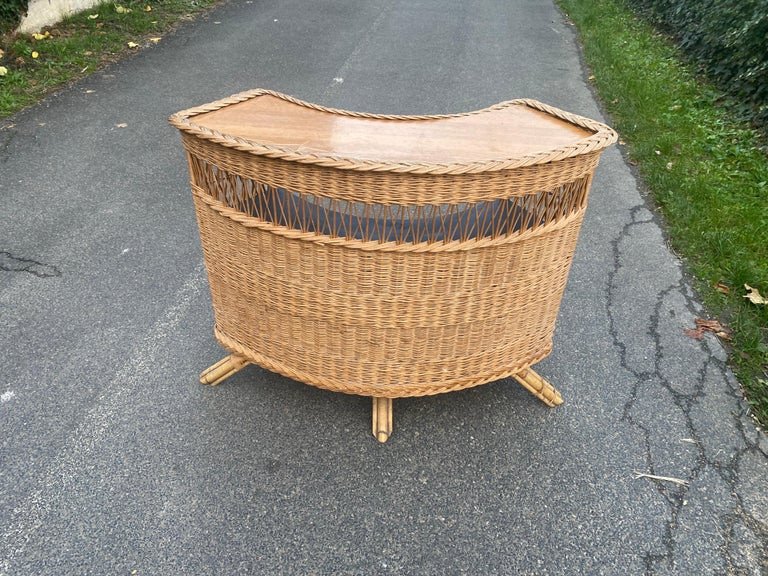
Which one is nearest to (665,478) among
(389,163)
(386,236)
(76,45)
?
(386,236)

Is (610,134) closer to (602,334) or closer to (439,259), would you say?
(439,259)

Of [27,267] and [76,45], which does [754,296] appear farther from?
[76,45]

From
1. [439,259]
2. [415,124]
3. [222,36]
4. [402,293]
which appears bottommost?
[222,36]

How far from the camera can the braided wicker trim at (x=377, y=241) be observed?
5.82 ft

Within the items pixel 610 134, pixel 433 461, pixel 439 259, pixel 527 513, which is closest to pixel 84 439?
pixel 433 461

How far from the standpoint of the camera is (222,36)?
729 centimetres

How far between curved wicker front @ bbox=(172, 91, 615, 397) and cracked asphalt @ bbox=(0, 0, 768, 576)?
30cm

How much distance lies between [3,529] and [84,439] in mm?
390

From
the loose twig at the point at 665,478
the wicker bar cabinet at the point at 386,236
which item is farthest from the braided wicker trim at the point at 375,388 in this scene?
the loose twig at the point at 665,478

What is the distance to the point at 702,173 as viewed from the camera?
4246 mm

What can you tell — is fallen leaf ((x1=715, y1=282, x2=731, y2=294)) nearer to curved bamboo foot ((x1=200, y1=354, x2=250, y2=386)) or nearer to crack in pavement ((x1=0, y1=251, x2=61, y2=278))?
curved bamboo foot ((x1=200, y1=354, x2=250, y2=386))

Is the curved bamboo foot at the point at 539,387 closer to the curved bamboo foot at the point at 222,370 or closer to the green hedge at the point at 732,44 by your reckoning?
the curved bamboo foot at the point at 222,370

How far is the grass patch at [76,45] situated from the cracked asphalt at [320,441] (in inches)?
74.4

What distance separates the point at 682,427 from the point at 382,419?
1188 millimetres
